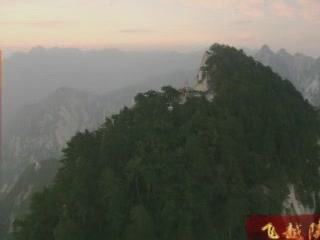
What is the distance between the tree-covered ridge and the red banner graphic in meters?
22.3

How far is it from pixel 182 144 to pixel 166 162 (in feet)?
13.9

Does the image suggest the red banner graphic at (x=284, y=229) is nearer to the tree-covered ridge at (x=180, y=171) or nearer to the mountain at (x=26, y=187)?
the tree-covered ridge at (x=180, y=171)

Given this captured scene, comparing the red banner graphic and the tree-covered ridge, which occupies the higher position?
the red banner graphic

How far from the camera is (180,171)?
45.2 metres

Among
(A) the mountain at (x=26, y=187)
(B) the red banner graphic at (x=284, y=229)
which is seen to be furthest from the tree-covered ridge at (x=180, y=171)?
(A) the mountain at (x=26, y=187)

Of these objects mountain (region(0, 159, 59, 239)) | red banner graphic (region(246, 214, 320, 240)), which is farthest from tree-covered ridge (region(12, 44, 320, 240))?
mountain (region(0, 159, 59, 239))

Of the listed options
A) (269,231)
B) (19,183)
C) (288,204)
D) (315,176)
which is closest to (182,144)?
(288,204)

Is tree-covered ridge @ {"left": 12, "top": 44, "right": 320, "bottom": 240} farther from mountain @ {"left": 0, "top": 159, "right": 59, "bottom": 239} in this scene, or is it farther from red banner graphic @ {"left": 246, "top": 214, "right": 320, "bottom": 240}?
mountain @ {"left": 0, "top": 159, "right": 59, "bottom": 239}

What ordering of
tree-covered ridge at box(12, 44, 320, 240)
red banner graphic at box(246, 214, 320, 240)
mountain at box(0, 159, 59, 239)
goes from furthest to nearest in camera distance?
1. mountain at box(0, 159, 59, 239)
2. tree-covered ridge at box(12, 44, 320, 240)
3. red banner graphic at box(246, 214, 320, 240)

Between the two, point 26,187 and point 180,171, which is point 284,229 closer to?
point 180,171

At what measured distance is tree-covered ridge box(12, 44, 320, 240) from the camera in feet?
141

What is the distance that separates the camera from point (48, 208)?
151 feet

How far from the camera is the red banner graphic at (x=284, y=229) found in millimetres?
18719

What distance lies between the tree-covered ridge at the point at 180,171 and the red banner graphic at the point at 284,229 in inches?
879
